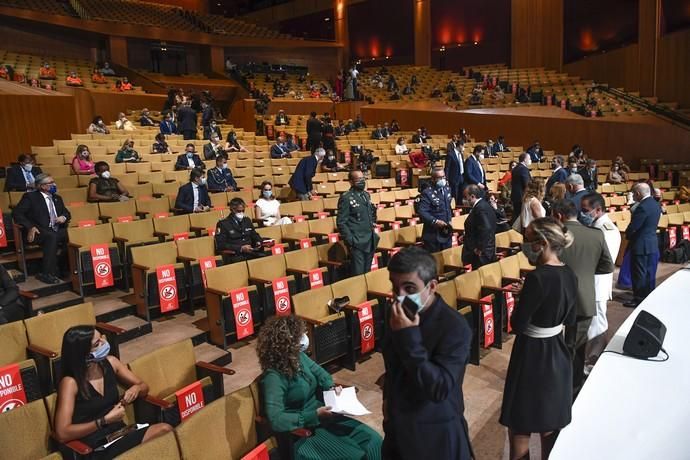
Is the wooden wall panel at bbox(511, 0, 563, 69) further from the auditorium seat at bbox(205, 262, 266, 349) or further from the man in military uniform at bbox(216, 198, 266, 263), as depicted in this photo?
the auditorium seat at bbox(205, 262, 266, 349)

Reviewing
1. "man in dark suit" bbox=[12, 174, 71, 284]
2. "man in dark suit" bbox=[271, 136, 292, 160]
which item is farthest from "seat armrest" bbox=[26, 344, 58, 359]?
"man in dark suit" bbox=[271, 136, 292, 160]

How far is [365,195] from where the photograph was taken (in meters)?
5.21

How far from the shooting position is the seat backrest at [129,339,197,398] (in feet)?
9.57

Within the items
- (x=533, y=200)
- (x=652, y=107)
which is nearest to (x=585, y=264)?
(x=533, y=200)

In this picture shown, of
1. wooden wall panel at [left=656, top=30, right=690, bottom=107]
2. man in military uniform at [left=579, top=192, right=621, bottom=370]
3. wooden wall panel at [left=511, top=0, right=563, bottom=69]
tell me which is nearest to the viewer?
man in military uniform at [left=579, top=192, right=621, bottom=370]

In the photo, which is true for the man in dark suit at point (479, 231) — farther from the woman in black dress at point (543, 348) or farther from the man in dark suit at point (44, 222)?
the man in dark suit at point (44, 222)

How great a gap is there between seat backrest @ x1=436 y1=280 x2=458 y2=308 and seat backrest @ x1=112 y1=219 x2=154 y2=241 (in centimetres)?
307

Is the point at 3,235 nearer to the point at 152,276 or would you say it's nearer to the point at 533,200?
the point at 152,276

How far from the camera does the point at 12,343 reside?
3.25 m

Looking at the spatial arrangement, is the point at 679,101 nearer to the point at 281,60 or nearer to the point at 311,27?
the point at 281,60

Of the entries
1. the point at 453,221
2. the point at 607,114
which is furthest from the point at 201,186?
the point at 607,114

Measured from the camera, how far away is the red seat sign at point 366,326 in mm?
4133

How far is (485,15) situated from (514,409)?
827 inches

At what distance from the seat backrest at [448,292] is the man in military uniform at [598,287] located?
95 cm
